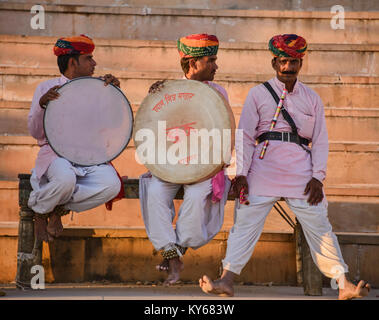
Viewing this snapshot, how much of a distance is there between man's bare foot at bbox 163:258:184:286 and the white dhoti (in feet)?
0.39

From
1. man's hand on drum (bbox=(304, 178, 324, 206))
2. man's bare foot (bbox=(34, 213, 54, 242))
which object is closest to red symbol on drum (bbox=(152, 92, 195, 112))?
man's hand on drum (bbox=(304, 178, 324, 206))

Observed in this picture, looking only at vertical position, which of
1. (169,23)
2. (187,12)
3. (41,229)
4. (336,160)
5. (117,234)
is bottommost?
(117,234)

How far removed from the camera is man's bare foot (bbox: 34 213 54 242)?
6387 millimetres

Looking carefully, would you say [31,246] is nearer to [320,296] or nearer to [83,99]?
[83,99]

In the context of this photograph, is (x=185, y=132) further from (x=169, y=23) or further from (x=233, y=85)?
(x=169, y=23)

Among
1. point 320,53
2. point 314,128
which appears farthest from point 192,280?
point 320,53

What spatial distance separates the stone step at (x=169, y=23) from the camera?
31.6ft

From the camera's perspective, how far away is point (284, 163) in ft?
20.2

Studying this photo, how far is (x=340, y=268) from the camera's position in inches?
235

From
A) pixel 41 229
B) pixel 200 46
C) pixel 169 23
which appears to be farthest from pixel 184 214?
pixel 169 23

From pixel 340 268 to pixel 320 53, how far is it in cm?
371

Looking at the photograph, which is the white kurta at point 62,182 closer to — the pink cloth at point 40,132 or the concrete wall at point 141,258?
the pink cloth at point 40,132

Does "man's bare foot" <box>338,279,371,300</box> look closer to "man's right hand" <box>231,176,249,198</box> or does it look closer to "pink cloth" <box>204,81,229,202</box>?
"man's right hand" <box>231,176,249,198</box>

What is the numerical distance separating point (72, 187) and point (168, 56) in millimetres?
3197
